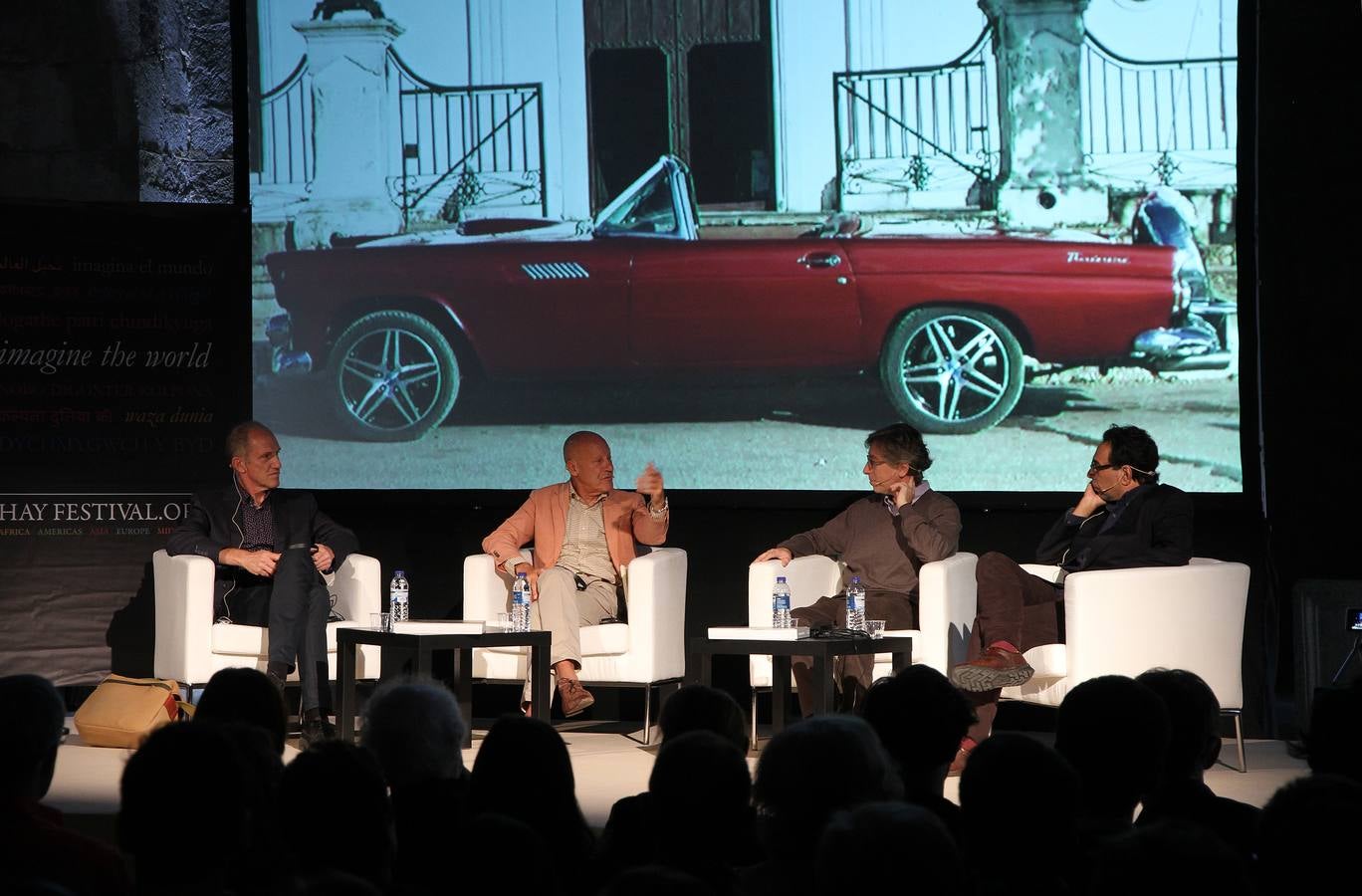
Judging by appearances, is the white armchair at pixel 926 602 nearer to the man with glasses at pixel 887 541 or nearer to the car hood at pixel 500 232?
the man with glasses at pixel 887 541

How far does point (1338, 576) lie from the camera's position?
599 centimetres

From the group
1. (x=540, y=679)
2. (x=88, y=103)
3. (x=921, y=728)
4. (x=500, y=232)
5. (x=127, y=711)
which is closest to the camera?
(x=921, y=728)

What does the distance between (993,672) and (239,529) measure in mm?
2602

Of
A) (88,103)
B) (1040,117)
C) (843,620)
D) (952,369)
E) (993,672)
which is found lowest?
(993,672)

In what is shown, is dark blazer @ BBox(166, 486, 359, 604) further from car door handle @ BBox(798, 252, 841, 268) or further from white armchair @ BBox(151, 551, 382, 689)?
car door handle @ BBox(798, 252, 841, 268)

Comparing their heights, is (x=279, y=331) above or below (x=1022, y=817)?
above

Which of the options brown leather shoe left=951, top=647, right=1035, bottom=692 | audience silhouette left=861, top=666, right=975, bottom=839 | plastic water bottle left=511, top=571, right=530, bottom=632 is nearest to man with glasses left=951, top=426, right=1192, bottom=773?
brown leather shoe left=951, top=647, right=1035, bottom=692

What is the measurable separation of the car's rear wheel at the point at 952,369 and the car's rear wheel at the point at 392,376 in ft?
5.50

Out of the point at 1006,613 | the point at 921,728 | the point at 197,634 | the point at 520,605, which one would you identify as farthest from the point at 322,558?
the point at 921,728

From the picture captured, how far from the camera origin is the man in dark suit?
5.52 m

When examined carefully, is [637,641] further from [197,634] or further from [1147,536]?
[1147,536]

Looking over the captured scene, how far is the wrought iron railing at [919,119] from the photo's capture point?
6.16 meters

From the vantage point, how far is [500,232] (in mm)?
6477

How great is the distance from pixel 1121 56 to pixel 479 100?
92.7 inches
